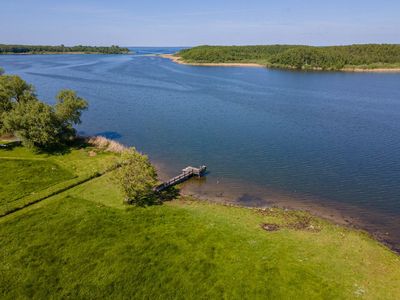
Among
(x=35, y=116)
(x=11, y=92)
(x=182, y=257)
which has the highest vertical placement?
(x=11, y=92)

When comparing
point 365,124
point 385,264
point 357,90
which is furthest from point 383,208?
point 357,90

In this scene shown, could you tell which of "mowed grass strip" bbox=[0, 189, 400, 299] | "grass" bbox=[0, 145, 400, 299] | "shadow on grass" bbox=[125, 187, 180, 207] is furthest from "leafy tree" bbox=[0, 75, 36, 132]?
"shadow on grass" bbox=[125, 187, 180, 207]

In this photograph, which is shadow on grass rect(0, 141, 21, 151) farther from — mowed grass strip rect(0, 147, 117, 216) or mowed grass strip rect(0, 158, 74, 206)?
mowed grass strip rect(0, 158, 74, 206)

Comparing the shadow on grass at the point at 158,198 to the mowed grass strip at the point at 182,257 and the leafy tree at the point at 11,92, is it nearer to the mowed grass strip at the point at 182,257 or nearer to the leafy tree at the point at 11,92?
the mowed grass strip at the point at 182,257

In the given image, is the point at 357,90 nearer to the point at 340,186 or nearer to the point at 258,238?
the point at 340,186

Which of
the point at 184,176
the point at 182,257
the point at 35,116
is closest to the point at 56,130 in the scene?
the point at 35,116

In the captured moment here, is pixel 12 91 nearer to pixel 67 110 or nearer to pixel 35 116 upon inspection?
pixel 35 116

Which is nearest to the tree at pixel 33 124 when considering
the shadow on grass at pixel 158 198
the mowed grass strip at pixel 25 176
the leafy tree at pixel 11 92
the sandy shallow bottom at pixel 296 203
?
the mowed grass strip at pixel 25 176
